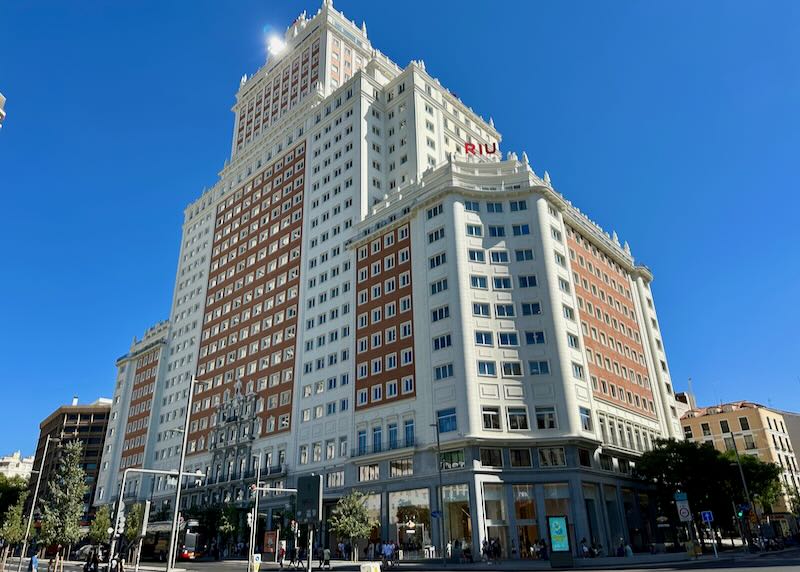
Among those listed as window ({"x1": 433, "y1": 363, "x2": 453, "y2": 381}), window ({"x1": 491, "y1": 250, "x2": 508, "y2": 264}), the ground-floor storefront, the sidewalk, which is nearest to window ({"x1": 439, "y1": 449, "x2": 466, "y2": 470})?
the ground-floor storefront

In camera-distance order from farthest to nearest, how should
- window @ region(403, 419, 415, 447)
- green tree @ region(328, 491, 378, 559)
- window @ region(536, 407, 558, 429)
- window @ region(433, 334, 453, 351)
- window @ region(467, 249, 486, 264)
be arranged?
window @ region(467, 249, 486, 264)
window @ region(433, 334, 453, 351)
window @ region(403, 419, 415, 447)
window @ region(536, 407, 558, 429)
green tree @ region(328, 491, 378, 559)

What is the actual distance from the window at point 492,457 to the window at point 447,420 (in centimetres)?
338

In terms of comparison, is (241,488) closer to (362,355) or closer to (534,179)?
(362,355)

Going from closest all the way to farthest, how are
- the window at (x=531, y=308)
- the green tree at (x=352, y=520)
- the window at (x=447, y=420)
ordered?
the green tree at (x=352, y=520), the window at (x=447, y=420), the window at (x=531, y=308)

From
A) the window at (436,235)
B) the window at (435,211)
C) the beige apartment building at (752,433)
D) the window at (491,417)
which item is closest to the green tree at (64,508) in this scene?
the window at (491,417)

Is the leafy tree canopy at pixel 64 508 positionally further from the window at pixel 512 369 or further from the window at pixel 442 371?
the window at pixel 512 369

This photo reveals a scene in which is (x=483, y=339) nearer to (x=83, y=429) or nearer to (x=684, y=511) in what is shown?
(x=684, y=511)

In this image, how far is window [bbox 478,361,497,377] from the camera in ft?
182

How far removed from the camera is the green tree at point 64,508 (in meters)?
54.9

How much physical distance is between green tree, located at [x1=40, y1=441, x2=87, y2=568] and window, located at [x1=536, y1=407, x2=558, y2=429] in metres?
44.7

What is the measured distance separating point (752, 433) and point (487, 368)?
62447 mm

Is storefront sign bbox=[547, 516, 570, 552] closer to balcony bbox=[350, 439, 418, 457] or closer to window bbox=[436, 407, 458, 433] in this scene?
window bbox=[436, 407, 458, 433]

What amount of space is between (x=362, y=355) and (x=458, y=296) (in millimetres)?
14435

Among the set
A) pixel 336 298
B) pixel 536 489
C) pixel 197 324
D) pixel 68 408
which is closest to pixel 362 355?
pixel 336 298
